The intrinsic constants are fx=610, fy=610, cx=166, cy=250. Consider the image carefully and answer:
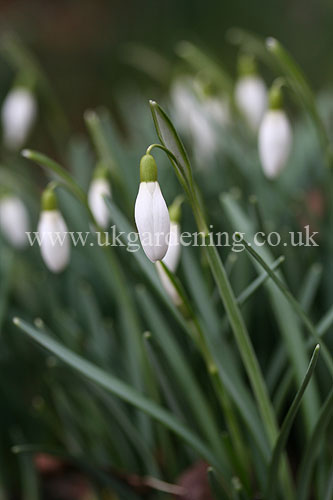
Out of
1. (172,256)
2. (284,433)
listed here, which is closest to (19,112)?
(172,256)

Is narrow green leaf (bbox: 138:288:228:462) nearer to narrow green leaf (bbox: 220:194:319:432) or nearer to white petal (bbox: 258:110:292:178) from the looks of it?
narrow green leaf (bbox: 220:194:319:432)

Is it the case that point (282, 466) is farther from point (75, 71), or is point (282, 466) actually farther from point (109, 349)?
point (75, 71)

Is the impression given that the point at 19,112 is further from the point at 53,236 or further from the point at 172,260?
the point at 172,260

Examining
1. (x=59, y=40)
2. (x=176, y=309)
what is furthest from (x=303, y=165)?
(x=59, y=40)

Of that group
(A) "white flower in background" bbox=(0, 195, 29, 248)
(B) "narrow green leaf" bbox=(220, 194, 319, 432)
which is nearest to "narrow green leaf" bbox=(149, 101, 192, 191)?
(B) "narrow green leaf" bbox=(220, 194, 319, 432)

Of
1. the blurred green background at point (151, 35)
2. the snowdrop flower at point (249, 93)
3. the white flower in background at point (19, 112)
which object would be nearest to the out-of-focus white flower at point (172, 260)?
the snowdrop flower at point (249, 93)

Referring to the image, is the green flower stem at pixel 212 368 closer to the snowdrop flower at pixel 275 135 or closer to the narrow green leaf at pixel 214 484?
the narrow green leaf at pixel 214 484
